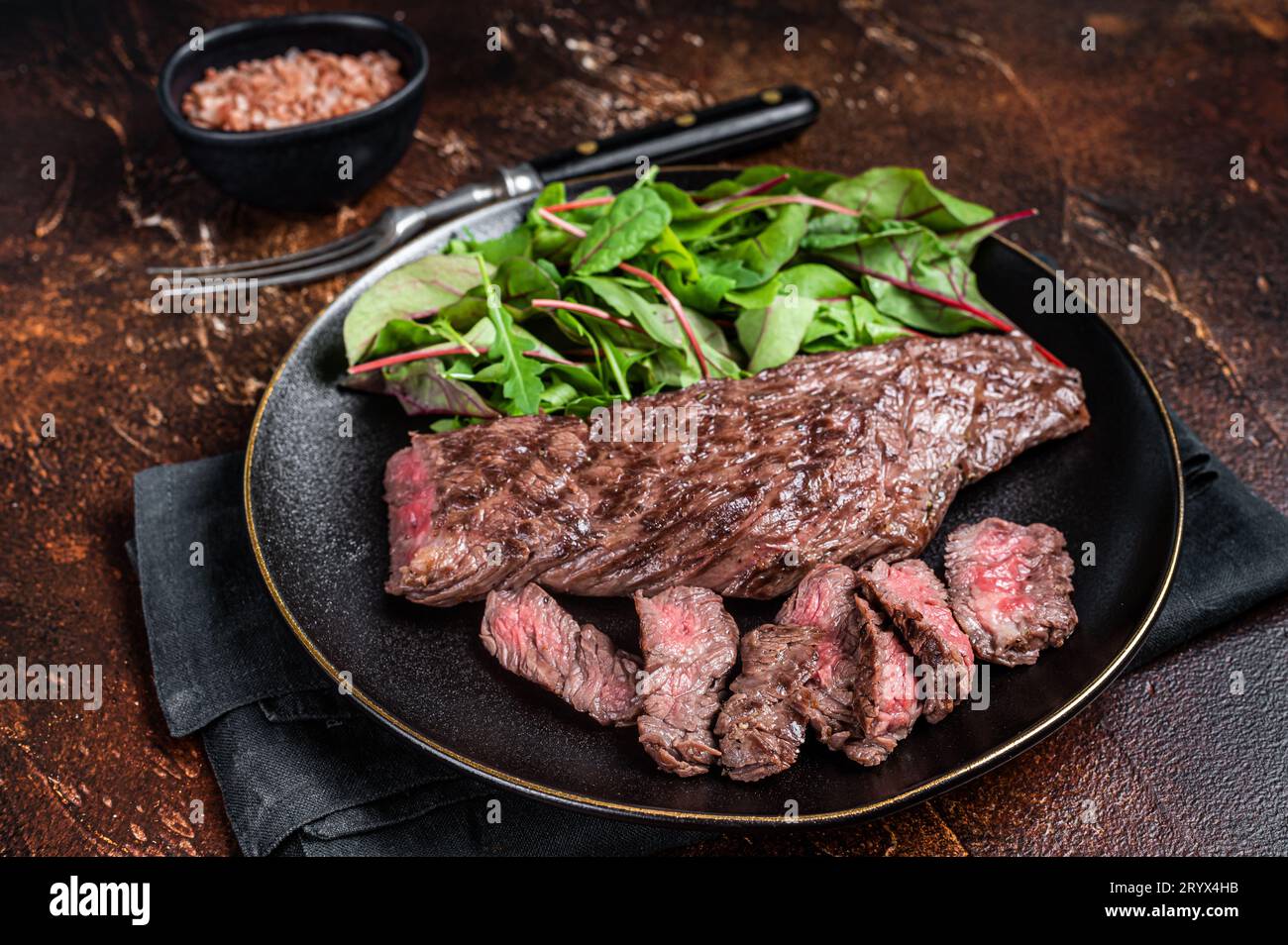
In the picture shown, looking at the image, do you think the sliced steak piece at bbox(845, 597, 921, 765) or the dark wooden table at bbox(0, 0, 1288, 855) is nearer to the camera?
the sliced steak piece at bbox(845, 597, 921, 765)

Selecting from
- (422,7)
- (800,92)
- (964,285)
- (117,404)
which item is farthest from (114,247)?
(964,285)

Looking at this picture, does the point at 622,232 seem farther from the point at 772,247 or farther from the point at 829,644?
the point at 829,644

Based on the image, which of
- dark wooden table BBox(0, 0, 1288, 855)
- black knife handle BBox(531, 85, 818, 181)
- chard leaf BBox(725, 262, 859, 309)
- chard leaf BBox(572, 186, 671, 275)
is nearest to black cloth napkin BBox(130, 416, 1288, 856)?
dark wooden table BBox(0, 0, 1288, 855)

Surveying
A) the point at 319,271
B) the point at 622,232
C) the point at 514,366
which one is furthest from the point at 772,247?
the point at 319,271

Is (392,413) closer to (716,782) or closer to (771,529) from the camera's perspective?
(771,529)

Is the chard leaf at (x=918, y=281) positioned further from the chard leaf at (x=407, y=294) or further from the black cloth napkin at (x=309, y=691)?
the chard leaf at (x=407, y=294)

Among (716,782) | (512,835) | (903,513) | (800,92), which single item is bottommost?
(512,835)

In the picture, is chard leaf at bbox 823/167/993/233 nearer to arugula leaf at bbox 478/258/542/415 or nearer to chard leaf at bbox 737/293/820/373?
chard leaf at bbox 737/293/820/373
